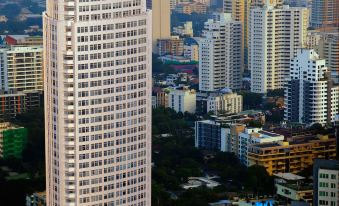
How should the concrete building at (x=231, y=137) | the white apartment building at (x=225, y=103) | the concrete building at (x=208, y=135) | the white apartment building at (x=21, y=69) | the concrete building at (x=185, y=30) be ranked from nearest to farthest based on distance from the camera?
the concrete building at (x=231, y=137) < the concrete building at (x=208, y=135) < the white apartment building at (x=225, y=103) < the white apartment building at (x=21, y=69) < the concrete building at (x=185, y=30)

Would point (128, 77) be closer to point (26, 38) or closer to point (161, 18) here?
point (26, 38)

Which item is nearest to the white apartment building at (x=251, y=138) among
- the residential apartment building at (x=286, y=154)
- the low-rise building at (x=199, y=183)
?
the residential apartment building at (x=286, y=154)

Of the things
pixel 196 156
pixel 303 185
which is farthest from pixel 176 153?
pixel 303 185

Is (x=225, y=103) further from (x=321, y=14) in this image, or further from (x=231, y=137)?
(x=321, y=14)

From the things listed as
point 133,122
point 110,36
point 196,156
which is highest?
point 110,36

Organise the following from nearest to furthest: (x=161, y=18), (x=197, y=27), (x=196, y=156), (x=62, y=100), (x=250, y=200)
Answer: (x=62, y=100)
(x=250, y=200)
(x=196, y=156)
(x=161, y=18)
(x=197, y=27)

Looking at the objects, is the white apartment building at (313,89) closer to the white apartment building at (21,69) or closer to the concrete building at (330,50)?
the concrete building at (330,50)
